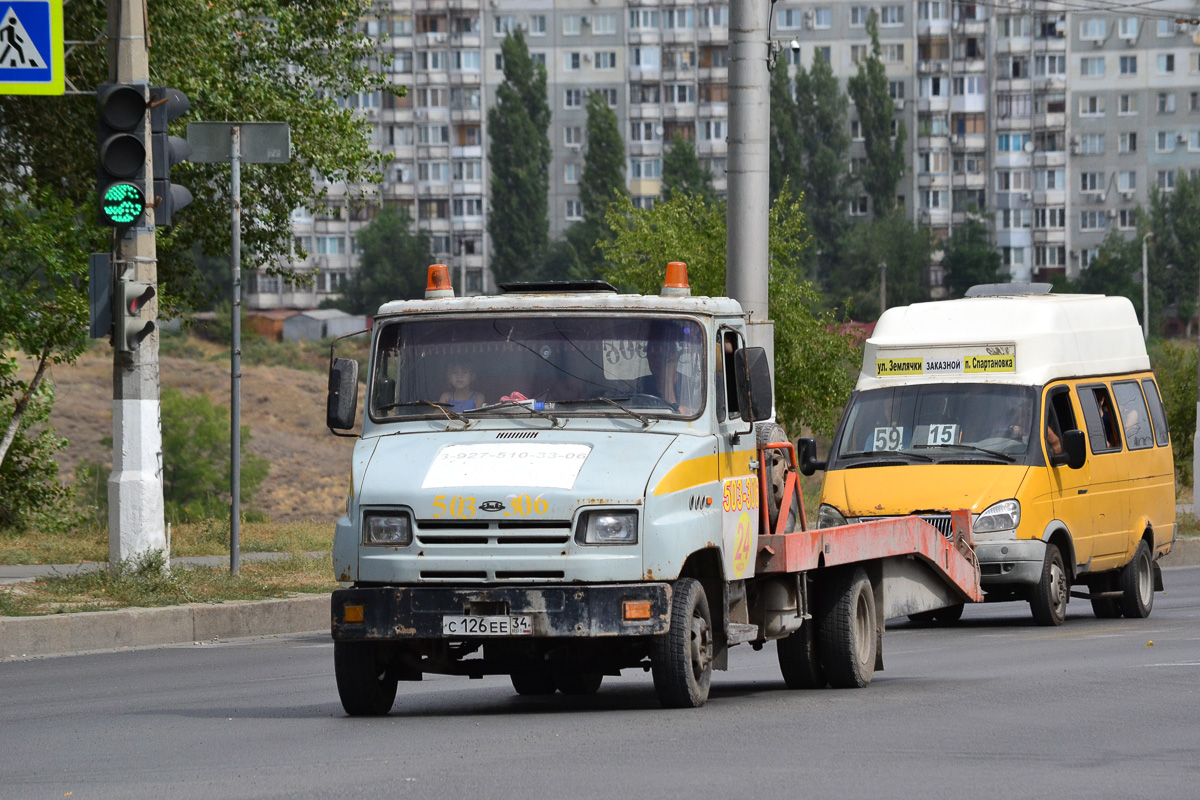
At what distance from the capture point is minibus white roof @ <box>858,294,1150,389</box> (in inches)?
703

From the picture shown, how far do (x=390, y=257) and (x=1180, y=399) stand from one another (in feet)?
295

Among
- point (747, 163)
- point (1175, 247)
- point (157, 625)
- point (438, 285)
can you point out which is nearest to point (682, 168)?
point (1175, 247)

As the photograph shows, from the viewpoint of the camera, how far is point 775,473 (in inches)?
445

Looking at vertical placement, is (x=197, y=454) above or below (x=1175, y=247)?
below

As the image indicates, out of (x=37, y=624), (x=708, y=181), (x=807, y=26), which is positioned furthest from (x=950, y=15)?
(x=37, y=624)

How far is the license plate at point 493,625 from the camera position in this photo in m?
9.22

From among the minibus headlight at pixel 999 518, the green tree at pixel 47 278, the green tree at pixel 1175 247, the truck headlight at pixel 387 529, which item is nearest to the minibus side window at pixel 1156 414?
the minibus headlight at pixel 999 518

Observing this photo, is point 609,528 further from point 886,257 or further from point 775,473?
point 886,257

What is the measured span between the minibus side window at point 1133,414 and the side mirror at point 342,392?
11072 millimetres

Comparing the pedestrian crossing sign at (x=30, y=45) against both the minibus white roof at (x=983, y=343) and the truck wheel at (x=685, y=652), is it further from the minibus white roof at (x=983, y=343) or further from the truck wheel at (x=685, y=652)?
the truck wheel at (x=685, y=652)

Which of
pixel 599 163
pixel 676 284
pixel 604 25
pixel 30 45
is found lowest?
pixel 676 284

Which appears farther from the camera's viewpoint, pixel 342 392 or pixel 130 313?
pixel 130 313

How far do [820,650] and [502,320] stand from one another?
3012 millimetres

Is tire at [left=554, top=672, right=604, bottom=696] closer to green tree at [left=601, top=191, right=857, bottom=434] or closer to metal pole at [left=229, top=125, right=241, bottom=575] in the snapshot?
metal pole at [left=229, top=125, right=241, bottom=575]
